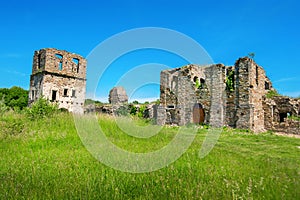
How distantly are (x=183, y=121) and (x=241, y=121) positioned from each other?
16.1 feet

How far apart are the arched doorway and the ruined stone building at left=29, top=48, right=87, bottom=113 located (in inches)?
681

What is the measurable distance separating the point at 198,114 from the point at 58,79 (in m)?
19.3

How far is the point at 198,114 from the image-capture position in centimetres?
2023

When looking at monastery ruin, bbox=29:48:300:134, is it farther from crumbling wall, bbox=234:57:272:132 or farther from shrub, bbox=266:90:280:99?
shrub, bbox=266:90:280:99

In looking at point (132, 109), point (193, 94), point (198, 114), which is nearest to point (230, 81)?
point (193, 94)

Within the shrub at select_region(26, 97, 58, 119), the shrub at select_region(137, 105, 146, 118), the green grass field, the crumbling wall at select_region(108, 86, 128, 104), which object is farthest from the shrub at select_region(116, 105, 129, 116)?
the green grass field

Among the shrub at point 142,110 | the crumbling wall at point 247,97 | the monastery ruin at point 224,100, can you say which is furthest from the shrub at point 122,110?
the crumbling wall at point 247,97

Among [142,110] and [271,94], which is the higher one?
[271,94]

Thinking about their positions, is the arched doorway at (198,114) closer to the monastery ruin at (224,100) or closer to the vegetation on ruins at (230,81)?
the monastery ruin at (224,100)

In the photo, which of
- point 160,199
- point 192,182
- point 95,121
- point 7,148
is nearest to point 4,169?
point 7,148

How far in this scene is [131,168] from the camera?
16.2ft

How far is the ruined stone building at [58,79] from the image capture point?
2862 centimetres

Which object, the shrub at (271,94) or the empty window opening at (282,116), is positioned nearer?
the empty window opening at (282,116)

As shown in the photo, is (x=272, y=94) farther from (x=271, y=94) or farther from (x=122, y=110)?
(x=122, y=110)
